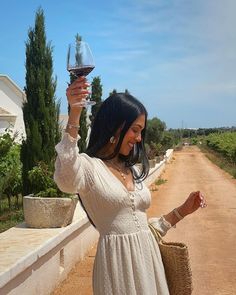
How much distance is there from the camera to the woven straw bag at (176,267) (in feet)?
7.63

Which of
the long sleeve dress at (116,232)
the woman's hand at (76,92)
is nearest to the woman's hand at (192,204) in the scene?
the long sleeve dress at (116,232)

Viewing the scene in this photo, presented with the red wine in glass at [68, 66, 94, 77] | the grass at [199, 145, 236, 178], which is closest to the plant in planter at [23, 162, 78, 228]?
the red wine in glass at [68, 66, 94, 77]

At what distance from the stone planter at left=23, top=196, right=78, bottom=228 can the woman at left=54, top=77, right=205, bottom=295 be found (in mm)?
3751

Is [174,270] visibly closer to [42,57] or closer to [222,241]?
[222,241]

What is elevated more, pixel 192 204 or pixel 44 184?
pixel 192 204

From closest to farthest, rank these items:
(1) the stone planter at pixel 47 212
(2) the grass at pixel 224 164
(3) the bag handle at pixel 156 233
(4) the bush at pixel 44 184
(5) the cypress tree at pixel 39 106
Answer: (3) the bag handle at pixel 156 233, (1) the stone planter at pixel 47 212, (4) the bush at pixel 44 184, (5) the cypress tree at pixel 39 106, (2) the grass at pixel 224 164

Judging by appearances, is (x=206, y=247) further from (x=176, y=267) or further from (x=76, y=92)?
(x=76, y=92)

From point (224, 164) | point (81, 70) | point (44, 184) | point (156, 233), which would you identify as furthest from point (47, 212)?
point (224, 164)

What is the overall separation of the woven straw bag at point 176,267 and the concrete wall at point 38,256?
177cm

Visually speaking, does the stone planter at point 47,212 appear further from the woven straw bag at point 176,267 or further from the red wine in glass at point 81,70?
the red wine in glass at point 81,70

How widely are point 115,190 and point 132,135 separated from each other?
28cm

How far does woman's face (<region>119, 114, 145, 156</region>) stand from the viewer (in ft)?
7.53

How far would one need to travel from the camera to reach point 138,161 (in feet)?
8.06

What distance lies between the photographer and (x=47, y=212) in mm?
6027
